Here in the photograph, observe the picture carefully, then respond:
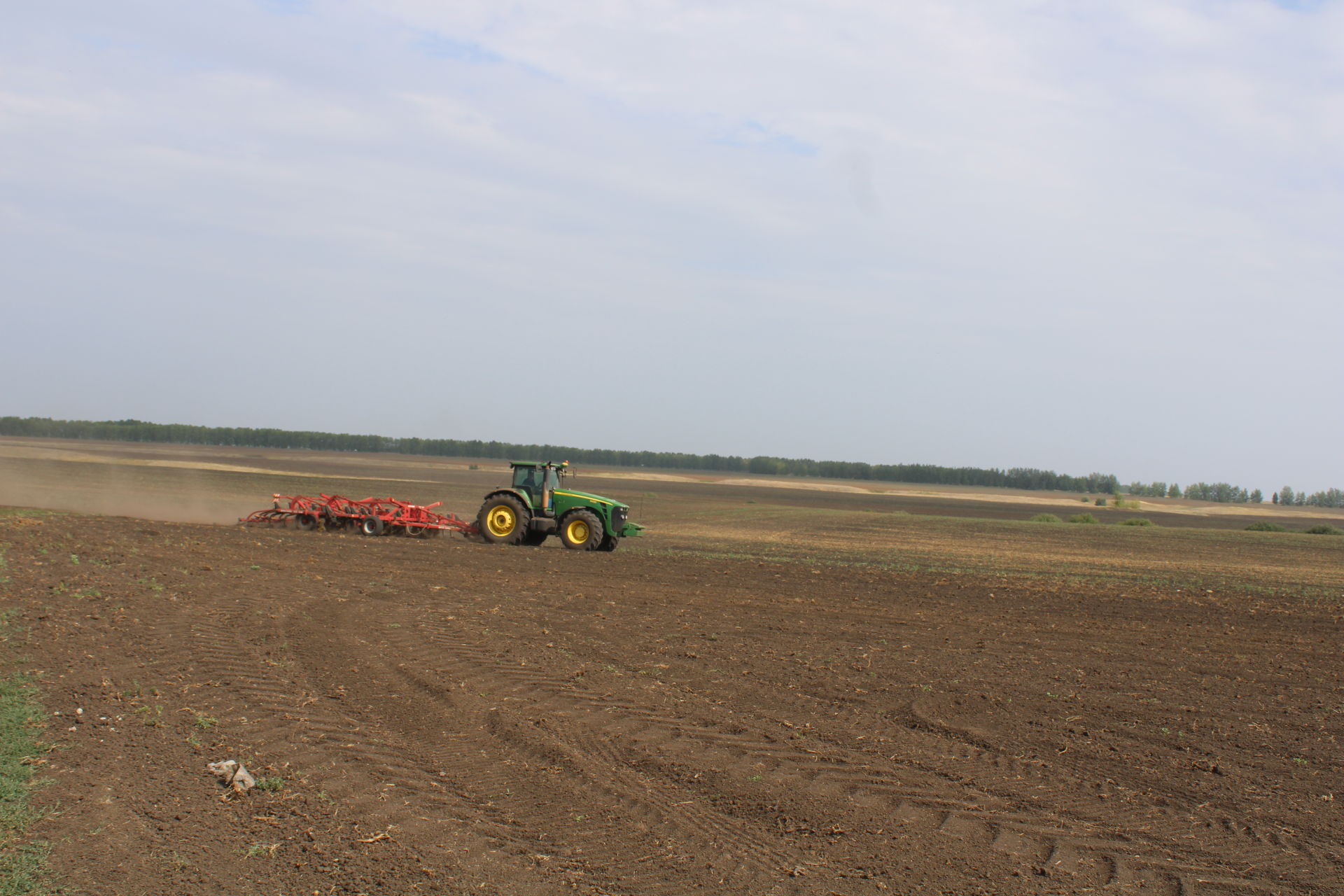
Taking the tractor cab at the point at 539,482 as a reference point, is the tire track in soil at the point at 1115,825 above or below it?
below

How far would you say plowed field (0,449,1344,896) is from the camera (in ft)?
18.3

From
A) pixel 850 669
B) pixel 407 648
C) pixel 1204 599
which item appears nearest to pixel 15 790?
pixel 407 648

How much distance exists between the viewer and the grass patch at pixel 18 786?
16.3ft

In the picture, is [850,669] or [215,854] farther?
[850,669]

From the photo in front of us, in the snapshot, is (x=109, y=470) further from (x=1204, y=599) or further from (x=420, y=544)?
(x=1204, y=599)

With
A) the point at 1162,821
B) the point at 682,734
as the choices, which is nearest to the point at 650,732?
the point at 682,734

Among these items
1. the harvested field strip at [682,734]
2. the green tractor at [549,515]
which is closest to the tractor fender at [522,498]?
the green tractor at [549,515]

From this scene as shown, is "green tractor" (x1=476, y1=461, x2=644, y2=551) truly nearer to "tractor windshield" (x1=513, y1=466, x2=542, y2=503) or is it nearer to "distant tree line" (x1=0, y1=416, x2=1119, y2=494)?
"tractor windshield" (x1=513, y1=466, x2=542, y2=503)

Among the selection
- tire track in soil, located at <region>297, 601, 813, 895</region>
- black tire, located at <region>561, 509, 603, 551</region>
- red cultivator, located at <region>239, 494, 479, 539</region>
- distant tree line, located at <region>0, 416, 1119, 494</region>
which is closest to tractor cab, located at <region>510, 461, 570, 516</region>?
black tire, located at <region>561, 509, 603, 551</region>

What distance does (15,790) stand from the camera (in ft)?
19.5

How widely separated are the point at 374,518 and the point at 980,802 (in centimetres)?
1830

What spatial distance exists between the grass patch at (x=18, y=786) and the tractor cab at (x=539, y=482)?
46.2ft

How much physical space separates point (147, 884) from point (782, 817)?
3.78 m

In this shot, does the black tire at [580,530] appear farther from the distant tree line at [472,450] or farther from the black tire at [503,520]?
the distant tree line at [472,450]
